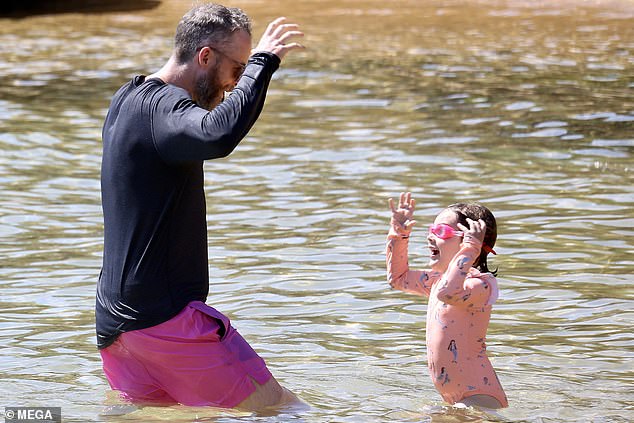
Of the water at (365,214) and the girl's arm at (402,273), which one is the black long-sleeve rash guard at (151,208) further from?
the girl's arm at (402,273)

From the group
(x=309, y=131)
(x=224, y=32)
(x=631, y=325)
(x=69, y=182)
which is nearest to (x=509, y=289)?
(x=631, y=325)

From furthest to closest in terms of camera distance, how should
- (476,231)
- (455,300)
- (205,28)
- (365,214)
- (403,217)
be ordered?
(365,214) → (403,217) → (455,300) → (476,231) → (205,28)

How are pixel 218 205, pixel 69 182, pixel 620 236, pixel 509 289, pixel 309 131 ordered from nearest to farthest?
pixel 509 289
pixel 620 236
pixel 218 205
pixel 69 182
pixel 309 131

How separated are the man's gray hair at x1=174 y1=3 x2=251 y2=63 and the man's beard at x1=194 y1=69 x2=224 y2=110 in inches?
3.9

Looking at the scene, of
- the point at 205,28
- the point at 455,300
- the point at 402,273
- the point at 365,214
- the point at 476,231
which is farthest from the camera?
the point at 365,214

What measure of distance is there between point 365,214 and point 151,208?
502cm

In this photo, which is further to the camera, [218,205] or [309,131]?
[309,131]

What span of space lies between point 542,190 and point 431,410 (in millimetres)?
4918

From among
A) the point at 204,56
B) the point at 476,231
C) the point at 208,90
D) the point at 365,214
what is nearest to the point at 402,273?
the point at 476,231

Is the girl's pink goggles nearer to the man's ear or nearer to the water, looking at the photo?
the water

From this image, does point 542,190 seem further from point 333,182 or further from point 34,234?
point 34,234

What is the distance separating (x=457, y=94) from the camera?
14.5 meters

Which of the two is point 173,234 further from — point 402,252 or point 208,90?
point 402,252

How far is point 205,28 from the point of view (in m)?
4.53
